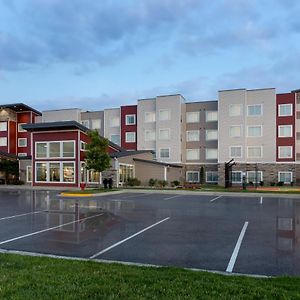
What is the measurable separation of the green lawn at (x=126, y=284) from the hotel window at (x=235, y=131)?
165 feet

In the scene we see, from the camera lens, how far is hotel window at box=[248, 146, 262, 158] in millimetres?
54281

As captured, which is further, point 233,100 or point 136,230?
point 233,100

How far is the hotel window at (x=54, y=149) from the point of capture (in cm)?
4178

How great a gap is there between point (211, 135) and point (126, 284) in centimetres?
5435

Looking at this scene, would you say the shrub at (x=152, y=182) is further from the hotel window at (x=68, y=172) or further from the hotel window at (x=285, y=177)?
the hotel window at (x=285, y=177)

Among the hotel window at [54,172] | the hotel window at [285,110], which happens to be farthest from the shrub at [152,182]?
the hotel window at [285,110]

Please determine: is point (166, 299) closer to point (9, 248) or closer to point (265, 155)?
point (9, 248)

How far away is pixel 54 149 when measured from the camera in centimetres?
4200

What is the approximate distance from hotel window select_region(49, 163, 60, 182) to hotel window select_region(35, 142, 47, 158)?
1.55m

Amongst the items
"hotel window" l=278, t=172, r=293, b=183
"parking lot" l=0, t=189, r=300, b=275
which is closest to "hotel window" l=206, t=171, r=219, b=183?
"hotel window" l=278, t=172, r=293, b=183

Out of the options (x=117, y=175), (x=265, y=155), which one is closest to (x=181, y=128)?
(x=265, y=155)

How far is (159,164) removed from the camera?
1909 inches

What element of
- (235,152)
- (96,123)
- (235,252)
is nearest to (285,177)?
(235,152)

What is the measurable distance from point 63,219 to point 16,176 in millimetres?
37010
